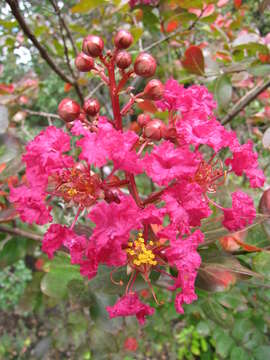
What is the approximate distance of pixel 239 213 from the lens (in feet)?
2.56

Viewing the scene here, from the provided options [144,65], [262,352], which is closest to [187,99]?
[144,65]

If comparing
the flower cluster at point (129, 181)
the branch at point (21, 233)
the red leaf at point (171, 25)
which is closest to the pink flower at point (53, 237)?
the flower cluster at point (129, 181)

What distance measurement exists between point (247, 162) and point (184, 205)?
0.80 feet

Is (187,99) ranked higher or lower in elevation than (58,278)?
higher

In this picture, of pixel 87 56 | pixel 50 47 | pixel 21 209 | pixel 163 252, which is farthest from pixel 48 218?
pixel 50 47

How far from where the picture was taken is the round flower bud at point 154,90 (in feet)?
2.57

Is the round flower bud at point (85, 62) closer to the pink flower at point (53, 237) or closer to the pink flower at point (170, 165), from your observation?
the pink flower at point (170, 165)

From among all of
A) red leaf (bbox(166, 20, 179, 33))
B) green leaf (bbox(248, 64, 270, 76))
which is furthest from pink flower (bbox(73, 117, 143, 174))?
red leaf (bbox(166, 20, 179, 33))

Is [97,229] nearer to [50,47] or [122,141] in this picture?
[122,141]

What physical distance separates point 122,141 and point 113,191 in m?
0.12

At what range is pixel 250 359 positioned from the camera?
Answer: 1249 mm

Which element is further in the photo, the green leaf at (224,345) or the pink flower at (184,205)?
the green leaf at (224,345)

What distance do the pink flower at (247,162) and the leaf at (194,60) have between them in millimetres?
566

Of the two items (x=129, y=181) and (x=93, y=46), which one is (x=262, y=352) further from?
(x=93, y=46)
